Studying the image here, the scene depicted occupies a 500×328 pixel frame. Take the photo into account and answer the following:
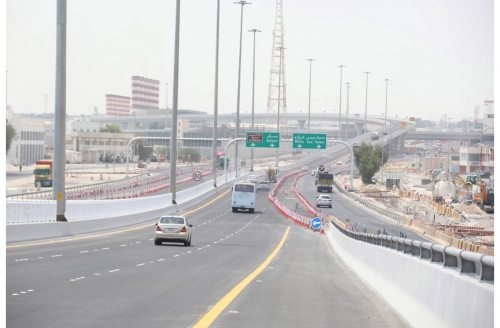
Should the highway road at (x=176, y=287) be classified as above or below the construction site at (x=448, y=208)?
above

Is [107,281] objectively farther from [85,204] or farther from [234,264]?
[85,204]

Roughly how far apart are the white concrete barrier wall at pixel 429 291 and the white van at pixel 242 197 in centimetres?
5609

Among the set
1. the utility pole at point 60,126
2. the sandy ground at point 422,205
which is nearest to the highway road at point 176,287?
the utility pole at point 60,126

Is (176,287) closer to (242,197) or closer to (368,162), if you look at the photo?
(242,197)

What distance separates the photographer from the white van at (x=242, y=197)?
3027 inches

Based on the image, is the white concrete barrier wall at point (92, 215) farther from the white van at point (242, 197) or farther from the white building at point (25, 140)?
the white building at point (25, 140)

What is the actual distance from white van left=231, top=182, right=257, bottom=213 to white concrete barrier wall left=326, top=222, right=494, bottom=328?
56089 mm

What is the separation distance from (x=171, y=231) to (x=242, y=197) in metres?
41.4

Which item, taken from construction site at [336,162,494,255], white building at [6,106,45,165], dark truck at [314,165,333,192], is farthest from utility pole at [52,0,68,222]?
white building at [6,106,45,165]

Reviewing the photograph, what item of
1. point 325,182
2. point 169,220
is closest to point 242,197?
point 325,182

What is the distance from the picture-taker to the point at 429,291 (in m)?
11.5

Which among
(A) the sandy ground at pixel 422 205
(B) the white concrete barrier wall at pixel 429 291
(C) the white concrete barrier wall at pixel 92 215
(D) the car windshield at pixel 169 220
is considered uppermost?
(B) the white concrete barrier wall at pixel 429 291

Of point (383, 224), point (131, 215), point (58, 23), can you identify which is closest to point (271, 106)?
point (383, 224)

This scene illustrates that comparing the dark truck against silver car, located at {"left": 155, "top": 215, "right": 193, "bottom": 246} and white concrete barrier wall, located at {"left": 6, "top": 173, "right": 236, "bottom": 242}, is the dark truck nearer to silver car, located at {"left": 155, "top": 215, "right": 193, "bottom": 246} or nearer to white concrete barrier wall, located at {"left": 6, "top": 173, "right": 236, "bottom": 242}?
white concrete barrier wall, located at {"left": 6, "top": 173, "right": 236, "bottom": 242}
